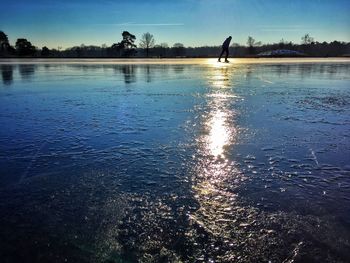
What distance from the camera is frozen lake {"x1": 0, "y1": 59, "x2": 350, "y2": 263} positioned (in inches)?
102

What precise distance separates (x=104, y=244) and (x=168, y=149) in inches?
96.2

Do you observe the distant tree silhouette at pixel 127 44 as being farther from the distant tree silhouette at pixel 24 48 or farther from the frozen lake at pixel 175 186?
the frozen lake at pixel 175 186

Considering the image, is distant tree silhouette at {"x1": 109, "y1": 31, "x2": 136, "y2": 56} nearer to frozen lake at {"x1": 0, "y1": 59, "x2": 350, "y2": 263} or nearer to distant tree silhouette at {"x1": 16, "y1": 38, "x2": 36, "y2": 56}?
distant tree silhouette at {"x1": 16, "y1": 38, "x2": 36, "y2": 56}

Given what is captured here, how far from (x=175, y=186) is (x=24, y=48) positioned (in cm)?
9908

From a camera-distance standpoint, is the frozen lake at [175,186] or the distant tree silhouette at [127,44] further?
the distant tree silhouette at [127,44]

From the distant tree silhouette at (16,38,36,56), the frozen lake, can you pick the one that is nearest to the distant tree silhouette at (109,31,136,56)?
the distant tree silhouette at (16,38,36,56)

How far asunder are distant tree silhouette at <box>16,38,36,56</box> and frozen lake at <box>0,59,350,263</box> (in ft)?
305

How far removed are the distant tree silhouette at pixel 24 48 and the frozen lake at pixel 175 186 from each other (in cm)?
9306

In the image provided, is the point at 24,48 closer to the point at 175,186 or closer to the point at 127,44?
the point at 127,44

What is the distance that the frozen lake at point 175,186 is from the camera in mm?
2594

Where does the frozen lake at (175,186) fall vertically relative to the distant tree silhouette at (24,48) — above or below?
below

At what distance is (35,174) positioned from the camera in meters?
4.04

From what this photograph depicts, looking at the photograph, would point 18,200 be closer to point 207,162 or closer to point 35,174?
point 35,174

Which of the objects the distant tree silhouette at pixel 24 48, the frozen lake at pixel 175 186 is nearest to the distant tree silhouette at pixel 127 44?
the distant tree silhouette at pixel 24 48
